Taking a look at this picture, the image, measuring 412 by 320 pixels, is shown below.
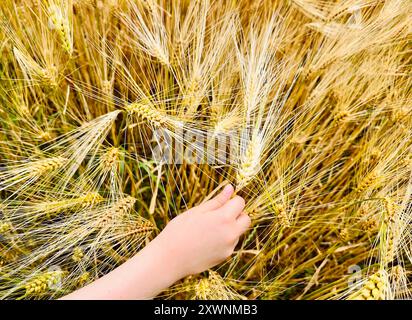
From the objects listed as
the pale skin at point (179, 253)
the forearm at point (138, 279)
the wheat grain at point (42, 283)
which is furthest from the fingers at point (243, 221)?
the wheat grain at point (42, 283)

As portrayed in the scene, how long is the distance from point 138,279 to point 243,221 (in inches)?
8.5

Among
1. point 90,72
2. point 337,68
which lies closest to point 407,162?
point 337,68

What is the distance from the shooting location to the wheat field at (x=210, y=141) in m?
0.78

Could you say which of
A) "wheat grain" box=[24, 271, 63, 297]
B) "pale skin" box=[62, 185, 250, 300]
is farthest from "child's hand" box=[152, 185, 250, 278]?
"wheat grain" box=[24, 271, 63, 297]

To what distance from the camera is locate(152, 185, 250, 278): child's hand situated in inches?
29.4

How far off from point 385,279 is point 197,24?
1.92 feet

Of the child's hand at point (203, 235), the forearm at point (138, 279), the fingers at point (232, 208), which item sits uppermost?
the fingers at point (232, 208)

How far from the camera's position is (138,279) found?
2.34ft

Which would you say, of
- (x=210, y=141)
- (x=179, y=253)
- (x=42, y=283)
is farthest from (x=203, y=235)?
(x=42, y=283)

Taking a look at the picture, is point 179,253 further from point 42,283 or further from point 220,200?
point 42,283

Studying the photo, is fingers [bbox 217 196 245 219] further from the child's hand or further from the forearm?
the forearm

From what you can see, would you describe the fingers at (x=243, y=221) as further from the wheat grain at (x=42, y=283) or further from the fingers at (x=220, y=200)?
the wheat grain at (x=42, y=283)
